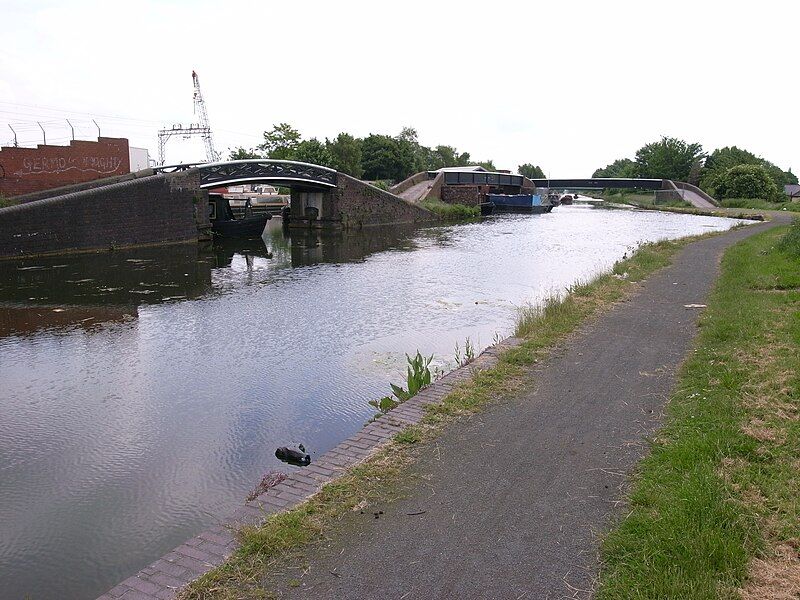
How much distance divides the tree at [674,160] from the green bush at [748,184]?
19.5m

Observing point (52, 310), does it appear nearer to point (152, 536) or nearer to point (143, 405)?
point (143, 405)

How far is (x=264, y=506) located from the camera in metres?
4.07

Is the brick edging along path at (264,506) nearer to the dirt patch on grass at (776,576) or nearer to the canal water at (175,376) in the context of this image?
the canal water at (175,376)

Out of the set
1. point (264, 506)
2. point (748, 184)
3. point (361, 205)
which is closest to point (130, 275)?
point (264, 506)

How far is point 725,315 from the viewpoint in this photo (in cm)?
880

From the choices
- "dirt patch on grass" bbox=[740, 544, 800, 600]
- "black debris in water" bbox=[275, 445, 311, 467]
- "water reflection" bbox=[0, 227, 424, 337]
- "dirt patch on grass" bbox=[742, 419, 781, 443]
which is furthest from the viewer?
"water reflection" bbox=[0, 227, 424, 337]

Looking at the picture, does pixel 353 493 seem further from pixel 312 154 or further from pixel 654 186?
pixel 654 186

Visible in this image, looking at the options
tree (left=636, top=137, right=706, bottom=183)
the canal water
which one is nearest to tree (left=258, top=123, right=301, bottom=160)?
the canal water

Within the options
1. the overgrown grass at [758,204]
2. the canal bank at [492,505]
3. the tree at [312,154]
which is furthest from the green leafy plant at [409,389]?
the overgrown grass at [758,204]

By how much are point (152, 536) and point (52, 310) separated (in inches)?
396

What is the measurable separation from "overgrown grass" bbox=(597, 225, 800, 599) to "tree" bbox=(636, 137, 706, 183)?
89.0 metres

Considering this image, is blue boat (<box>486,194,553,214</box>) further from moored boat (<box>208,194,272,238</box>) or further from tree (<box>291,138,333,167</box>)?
moored boat (<box>208,194,272,238</box>)

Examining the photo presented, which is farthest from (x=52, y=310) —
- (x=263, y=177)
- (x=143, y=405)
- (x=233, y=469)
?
(x=263, y=177)

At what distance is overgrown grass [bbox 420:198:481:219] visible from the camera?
153 ft
